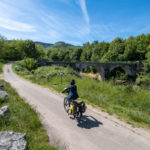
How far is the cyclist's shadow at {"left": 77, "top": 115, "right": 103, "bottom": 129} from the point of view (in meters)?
4.46

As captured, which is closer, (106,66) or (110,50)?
(106,66)

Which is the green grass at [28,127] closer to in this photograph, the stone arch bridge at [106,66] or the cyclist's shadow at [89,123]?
the cyclist's shadow at [89,123]

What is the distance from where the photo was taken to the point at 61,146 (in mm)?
3395

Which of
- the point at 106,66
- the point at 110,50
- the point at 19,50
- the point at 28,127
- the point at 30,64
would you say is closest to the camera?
the point at 28,127

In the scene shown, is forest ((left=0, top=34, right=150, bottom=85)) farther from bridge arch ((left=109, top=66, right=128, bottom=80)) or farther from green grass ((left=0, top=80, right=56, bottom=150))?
green grass ((left=0, top=80, right=56, bottom=150))

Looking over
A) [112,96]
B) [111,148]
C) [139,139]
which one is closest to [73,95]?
[111,148]

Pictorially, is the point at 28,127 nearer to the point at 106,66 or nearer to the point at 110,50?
the point at 106,66

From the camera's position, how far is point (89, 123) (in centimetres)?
470

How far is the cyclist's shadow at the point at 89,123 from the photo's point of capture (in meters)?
4.46

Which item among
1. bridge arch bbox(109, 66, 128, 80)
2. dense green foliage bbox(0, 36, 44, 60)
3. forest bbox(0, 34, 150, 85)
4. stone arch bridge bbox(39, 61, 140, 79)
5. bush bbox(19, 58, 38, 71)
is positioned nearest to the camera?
bush bbox(19, 58, 38, 71)

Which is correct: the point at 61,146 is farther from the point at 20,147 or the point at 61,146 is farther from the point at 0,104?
the point at 0,104

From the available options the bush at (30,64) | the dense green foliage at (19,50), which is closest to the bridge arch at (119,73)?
the bush at (30,64)

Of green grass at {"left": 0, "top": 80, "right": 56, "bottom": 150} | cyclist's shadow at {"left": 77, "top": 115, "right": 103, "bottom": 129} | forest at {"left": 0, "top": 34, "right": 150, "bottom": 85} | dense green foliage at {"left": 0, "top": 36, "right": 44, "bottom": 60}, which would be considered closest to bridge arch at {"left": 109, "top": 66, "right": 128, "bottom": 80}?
forest at {"left": 0, "top": 34, "right": 150, "bottom": 85}

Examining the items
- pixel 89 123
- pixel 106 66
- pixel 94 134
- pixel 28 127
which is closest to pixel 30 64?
pixel 106 66
